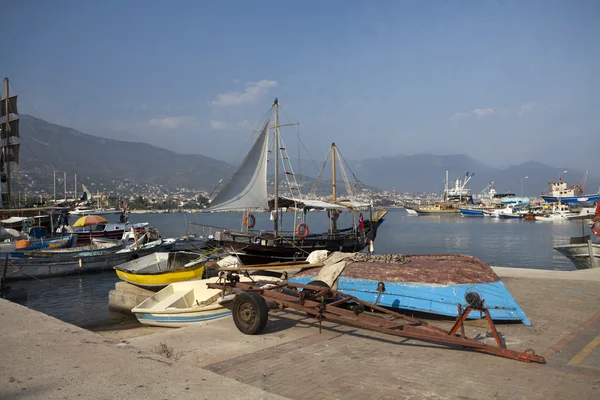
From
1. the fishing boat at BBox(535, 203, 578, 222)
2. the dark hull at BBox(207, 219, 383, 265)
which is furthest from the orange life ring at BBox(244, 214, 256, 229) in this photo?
the fishing boat at BBox(535, 203, 578, 222)

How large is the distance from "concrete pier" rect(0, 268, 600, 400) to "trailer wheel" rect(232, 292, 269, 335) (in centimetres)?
16

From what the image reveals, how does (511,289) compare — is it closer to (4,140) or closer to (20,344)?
(20,344)

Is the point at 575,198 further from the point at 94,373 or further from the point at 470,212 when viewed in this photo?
the point at 94,373

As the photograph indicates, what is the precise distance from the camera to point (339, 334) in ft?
27.5

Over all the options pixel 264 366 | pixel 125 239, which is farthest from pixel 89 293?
pixel 264 366

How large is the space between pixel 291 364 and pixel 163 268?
44.7 ft

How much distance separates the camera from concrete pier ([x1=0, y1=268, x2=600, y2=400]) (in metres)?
4.39

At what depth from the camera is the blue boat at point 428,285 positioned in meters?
9.38

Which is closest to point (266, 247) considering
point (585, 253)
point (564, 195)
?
point (585, 253)

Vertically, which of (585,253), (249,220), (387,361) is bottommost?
(585,253)

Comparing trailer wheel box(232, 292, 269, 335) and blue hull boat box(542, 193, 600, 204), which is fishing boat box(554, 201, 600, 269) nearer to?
trailer wheel box(232, 292, 269, 335)

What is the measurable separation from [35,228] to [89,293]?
2695 cm

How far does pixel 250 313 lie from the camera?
27.7 feet

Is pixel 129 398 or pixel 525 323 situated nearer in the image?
pixel 129 398
